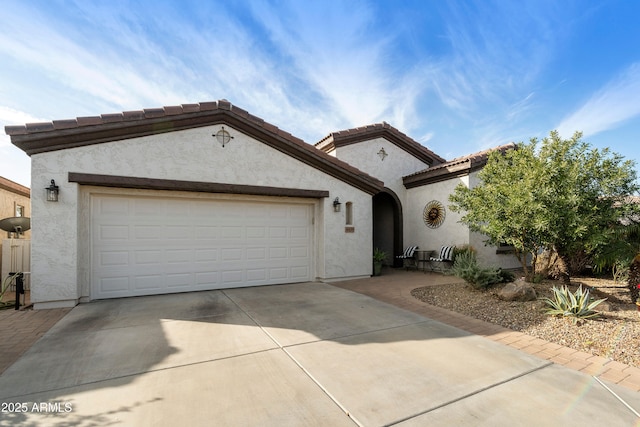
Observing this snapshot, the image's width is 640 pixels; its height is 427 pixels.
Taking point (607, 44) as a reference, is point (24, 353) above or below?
below

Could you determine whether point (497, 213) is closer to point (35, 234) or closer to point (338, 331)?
point (338, 331)

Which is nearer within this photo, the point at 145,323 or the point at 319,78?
the point at 145,323

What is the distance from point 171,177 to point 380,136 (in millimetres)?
8811

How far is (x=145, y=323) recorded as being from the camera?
16.5ft

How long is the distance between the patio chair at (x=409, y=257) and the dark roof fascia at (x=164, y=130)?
407cm

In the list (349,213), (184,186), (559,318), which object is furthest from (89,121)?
(559,318)

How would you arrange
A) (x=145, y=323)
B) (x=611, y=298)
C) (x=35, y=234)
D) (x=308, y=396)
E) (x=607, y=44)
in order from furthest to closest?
(x=607, y=44), (x=611, y=298), (x=35, y=234), (x=145, y=323), (x=308, y=396)

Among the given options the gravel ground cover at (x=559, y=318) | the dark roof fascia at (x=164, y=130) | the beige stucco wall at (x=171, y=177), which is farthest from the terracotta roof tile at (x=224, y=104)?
the gravel ground cover at (x=559, y=318)

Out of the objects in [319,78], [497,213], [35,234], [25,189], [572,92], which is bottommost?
[35,234]

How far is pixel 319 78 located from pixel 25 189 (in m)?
12.9

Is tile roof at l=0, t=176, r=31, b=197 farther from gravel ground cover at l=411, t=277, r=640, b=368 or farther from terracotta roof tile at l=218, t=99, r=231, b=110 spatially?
gravel ground cover at l=411, t=277, r=640, b=368

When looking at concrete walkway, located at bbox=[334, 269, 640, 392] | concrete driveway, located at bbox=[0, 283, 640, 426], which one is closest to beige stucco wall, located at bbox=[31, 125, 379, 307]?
concrete walkway, located at bbox=[334, 269, 640, 392]

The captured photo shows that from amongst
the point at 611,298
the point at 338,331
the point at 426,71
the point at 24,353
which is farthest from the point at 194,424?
the point at 426,71

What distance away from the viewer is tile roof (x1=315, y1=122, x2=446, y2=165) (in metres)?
11.7
